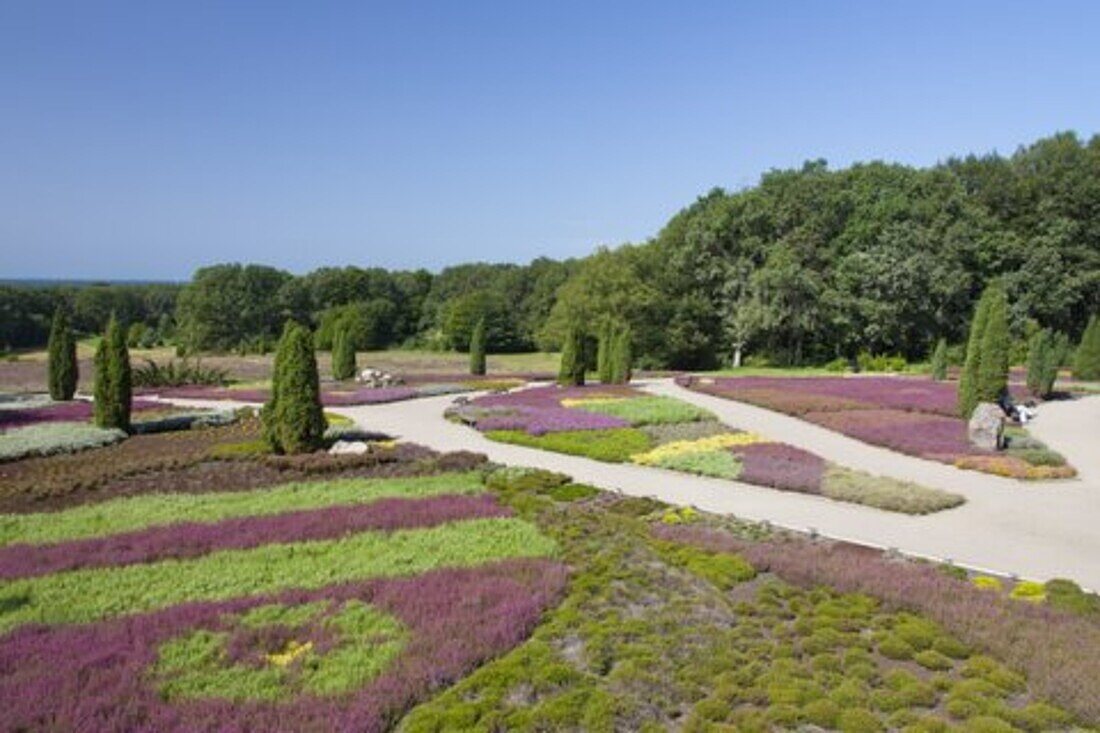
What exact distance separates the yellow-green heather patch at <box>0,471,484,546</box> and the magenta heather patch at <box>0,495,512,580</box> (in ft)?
2.15

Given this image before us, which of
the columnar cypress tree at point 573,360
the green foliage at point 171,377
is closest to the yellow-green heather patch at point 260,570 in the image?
the columnar cypress tree at point 573,360

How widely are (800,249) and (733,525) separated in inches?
2198

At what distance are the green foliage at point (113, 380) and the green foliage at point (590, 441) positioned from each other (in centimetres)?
1176

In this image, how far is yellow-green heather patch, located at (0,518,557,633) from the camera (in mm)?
10336

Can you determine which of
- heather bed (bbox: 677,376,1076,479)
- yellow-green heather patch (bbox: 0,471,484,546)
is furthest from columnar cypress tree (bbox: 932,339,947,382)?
yellow-green heather patch (bbox: 0,471,484,546)

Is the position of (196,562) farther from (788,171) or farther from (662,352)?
(788,171)

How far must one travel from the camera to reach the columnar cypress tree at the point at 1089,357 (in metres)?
50.1

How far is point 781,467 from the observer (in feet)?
64.9

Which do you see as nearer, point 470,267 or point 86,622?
point 86,622

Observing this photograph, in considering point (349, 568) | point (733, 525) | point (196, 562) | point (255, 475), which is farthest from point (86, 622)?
point (733, 525)

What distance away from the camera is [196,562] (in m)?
12.4

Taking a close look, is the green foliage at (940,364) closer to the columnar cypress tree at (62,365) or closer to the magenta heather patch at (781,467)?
the magenta heather patch at (781,467)

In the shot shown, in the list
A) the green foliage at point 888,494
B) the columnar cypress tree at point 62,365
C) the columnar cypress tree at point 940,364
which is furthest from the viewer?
the columnar cypress tree at point 940,364

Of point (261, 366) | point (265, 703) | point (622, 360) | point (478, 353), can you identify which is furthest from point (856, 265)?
point (265, 703)
